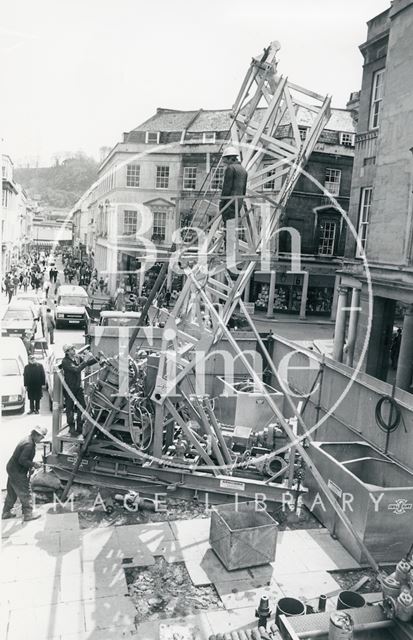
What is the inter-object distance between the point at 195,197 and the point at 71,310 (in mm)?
17845

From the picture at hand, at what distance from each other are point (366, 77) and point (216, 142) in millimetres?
22197

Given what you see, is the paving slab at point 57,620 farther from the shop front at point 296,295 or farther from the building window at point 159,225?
the building window at point 159,225

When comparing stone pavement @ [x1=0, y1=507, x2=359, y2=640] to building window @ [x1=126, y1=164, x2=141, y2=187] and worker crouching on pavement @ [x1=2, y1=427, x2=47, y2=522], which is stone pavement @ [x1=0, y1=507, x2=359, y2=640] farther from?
building window @ [x1=126, y1=164, x2=141, y2=187]

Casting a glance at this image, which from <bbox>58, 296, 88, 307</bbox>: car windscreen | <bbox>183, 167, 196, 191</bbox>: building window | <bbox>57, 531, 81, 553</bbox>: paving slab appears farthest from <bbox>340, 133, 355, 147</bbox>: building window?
<bbox>57, 531, 81, 553</bbox>: paving slab

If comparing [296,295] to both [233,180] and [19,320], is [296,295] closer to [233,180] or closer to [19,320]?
[19,320]

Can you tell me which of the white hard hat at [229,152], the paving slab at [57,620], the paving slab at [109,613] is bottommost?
the paving slab at [109,613]

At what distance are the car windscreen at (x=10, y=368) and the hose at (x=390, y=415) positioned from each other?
9.22m

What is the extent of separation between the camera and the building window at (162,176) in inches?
1677

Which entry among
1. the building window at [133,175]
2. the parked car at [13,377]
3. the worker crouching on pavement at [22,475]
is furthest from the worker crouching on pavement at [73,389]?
the building window at [133,175]

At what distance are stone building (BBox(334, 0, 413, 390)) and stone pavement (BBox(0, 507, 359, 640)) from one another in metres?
8.91

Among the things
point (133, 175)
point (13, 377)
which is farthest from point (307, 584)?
point (133, 175)

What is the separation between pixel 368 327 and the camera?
1903 centimetres

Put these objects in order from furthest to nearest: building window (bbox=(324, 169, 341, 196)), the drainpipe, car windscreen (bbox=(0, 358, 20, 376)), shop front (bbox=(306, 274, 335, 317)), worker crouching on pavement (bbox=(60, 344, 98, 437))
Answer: shop front (bbox=(306, 274, 335, 317)), building window (bbox=(324, 169, 341, 196)), the drainpipe, car windscreen (bbox=(0, 358, 20, 376)), worker crouching on pavement (bbox=(60, 344, 98, 437))

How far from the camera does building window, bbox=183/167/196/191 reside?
42.2m
